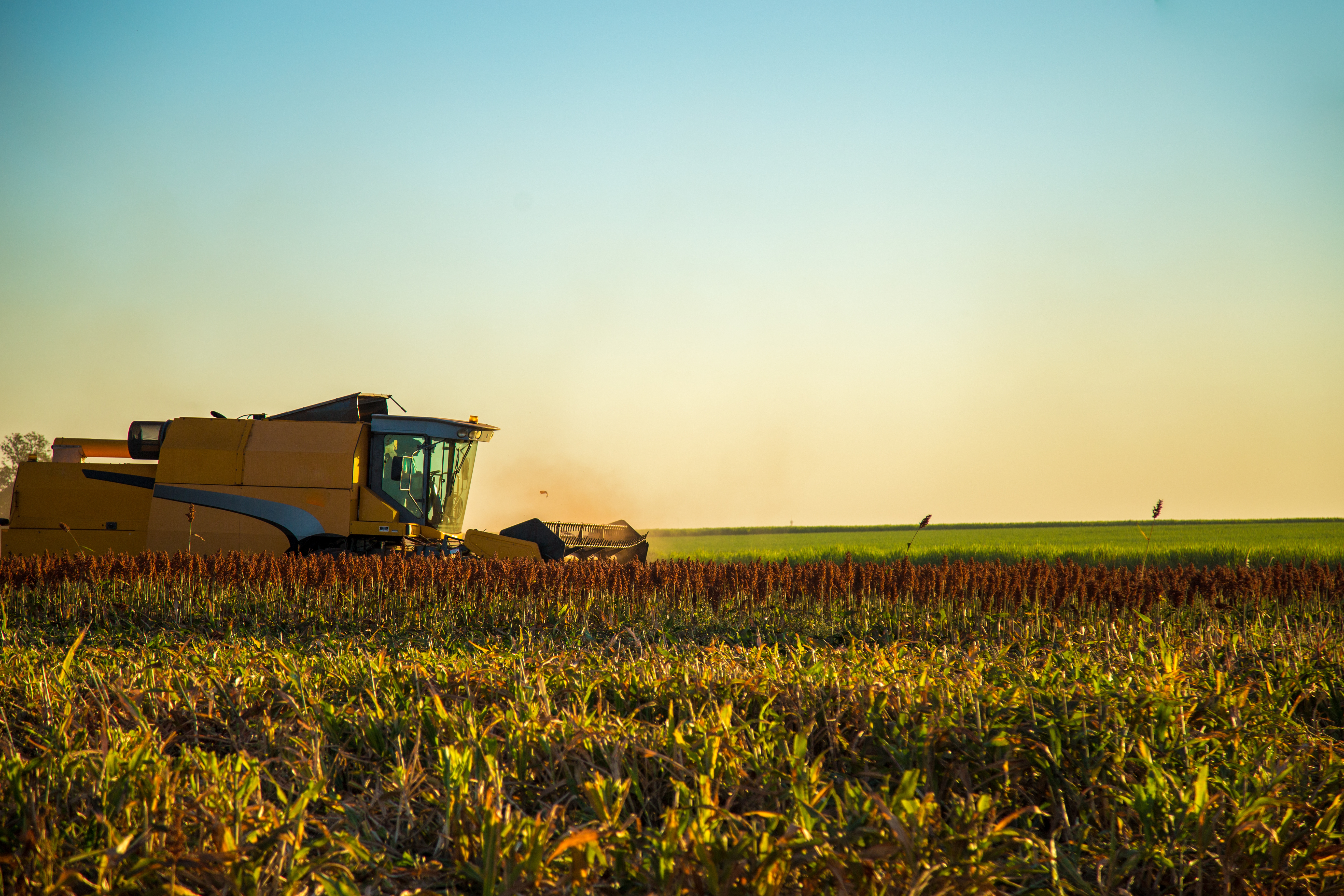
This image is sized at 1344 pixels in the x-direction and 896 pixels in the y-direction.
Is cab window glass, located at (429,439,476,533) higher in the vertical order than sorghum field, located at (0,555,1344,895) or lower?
higher

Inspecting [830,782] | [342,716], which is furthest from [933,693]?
[342,716]

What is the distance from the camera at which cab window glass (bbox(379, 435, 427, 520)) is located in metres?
12.9

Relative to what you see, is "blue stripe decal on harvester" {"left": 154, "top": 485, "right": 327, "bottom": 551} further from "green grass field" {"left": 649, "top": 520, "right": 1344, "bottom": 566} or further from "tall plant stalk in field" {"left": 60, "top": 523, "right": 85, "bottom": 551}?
"green grass field" {"left": 649, "top": 520, "right": 1344, "bottom": 566}

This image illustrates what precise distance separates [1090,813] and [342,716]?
251 centimetres

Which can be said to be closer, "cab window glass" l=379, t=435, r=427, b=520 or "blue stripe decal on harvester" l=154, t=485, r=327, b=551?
"blue stripe decal on harvester" l=154, t=485, r=327, b=551

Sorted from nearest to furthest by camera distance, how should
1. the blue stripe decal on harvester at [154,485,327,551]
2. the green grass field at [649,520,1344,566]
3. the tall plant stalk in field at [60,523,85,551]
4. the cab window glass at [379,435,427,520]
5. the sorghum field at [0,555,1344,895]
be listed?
the sorghum field at [0,555,1344,895], the blue stripe decal on harvester at [154,485,327,551], the cab window glass at [379,435,427,520], the tall plant stalk in field at [60,523,85,551], the green grass field at [649,520,1344,566]

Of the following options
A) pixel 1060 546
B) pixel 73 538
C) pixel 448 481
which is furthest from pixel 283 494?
pixel 1060 546

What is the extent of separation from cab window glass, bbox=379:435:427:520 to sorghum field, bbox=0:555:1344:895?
297 inches

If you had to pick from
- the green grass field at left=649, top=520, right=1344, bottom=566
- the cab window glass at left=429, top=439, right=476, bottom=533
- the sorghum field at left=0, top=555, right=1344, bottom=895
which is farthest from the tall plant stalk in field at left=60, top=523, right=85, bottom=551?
the green grass field at left=649, top=520, right=1344, bottom=566

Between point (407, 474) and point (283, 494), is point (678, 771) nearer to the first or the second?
point (407, 474)

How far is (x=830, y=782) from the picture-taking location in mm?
2477

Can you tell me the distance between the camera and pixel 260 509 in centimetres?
1290

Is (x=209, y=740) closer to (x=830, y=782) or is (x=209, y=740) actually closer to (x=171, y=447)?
(x=830, y=782)

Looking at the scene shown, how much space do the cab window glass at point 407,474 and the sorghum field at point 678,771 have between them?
754cm
